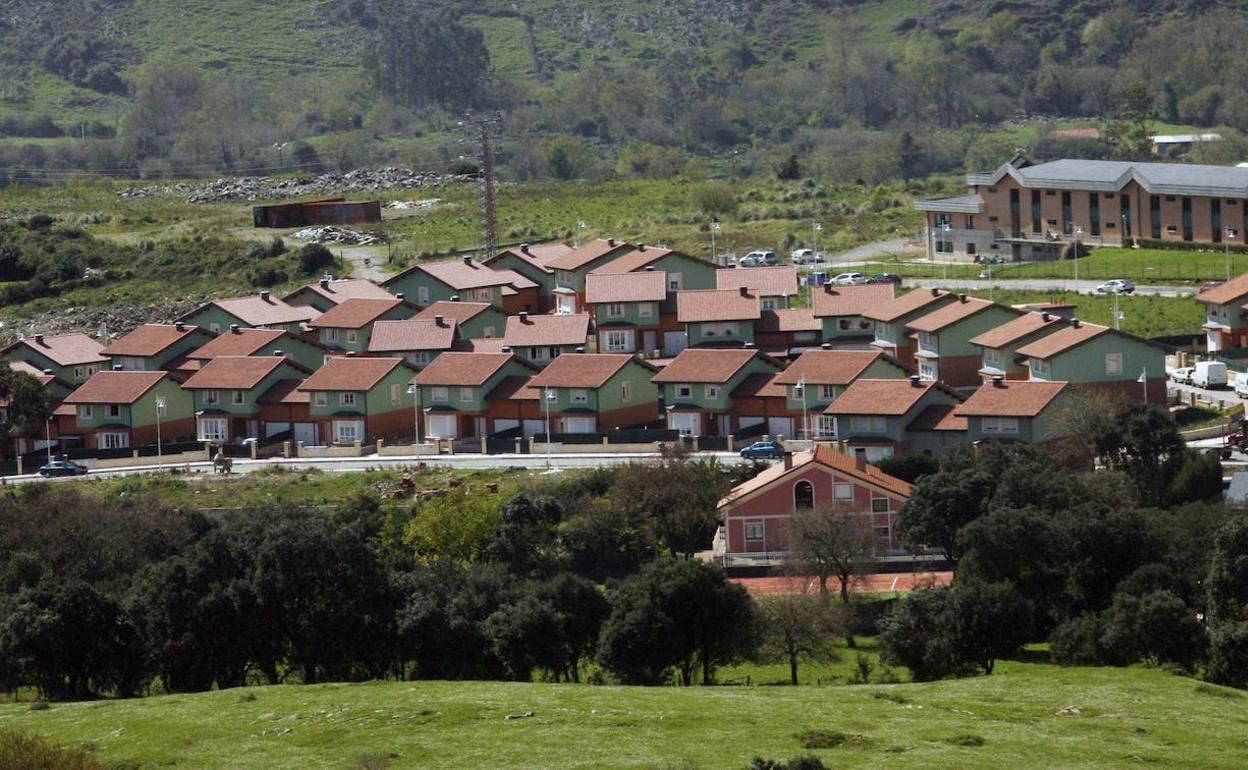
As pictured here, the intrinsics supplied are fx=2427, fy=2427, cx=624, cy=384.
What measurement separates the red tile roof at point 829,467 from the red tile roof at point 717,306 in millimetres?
19401

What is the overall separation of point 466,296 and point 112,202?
5523 centimetres

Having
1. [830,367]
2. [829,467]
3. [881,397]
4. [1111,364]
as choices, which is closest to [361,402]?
[830,367]

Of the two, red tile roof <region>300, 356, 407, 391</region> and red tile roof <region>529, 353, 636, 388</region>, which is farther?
red tile roof <region>300, 356, 407, 391</region>

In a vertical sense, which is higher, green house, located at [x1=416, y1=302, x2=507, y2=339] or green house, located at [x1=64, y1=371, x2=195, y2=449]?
green house, located at [x1=416, y1=302, x2=507, y2=339]

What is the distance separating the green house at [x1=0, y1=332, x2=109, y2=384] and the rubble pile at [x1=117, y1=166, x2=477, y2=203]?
56.2 meters

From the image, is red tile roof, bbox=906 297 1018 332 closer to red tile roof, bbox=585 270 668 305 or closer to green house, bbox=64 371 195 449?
red tile roof, bbox=585 270 668 305

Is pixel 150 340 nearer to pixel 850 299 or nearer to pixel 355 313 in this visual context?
pixel 355 313

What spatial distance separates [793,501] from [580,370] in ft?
52.6

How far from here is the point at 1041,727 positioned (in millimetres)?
38188

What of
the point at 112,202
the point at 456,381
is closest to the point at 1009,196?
the point at 456,381

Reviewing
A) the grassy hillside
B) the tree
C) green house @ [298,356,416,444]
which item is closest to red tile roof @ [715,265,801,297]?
green house @ [298,356,416,444]

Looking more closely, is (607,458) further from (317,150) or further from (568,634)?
(317,150)

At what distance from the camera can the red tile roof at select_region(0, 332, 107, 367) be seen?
82.3 metres

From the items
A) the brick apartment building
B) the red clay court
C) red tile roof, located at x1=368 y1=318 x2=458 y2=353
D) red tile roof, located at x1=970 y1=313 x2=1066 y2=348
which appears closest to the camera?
the red clay court
